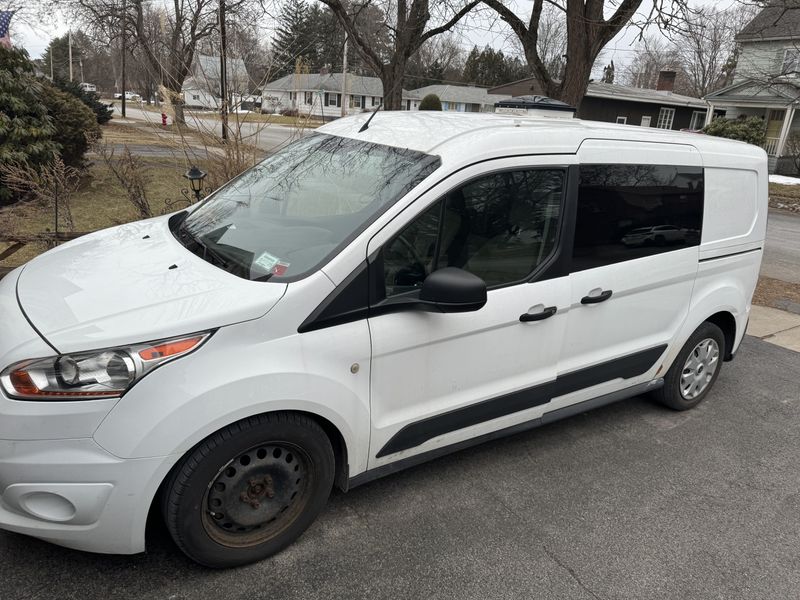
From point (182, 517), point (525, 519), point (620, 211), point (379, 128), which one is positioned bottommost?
point (525, 519)

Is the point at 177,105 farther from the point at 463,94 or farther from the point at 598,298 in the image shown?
the point at 463,94

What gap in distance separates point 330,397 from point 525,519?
50.0 inches

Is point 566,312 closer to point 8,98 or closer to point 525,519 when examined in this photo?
point 525,519

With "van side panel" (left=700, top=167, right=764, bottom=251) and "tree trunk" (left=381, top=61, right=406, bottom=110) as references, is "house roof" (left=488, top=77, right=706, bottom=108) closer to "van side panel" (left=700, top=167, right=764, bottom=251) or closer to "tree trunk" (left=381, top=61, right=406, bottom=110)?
"tree trunk" (left=381, top=61, right=406, bottom=110)

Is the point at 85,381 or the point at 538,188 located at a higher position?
the point at 538,188

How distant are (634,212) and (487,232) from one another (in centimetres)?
106

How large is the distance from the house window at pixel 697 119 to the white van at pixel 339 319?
43.2m

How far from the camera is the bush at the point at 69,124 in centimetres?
1027

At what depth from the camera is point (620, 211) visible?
332 cm

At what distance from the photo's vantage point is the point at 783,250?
11.4 m

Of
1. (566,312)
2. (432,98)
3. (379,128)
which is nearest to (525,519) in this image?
(566,312)

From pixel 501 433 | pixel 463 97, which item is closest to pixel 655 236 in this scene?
pixel 501 433

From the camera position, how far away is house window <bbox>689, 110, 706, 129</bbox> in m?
41.1

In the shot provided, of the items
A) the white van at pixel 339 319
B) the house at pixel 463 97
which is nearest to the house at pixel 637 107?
the house at pixel 463 97
